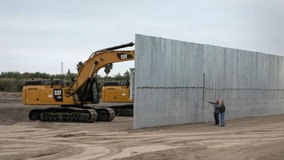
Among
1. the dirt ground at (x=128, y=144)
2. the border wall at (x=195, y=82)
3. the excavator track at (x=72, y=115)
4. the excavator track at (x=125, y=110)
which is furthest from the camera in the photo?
the excavator track at (x=125, y=110)

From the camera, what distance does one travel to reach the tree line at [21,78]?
206 ft

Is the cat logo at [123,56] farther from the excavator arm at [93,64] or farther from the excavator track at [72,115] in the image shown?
the excavator track at [72,115]

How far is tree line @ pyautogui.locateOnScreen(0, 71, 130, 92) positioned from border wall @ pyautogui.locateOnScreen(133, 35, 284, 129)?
82.5 ft

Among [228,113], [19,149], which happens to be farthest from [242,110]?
[19,149]

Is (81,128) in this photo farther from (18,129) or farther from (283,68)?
(283,68)

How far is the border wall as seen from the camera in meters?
24.2

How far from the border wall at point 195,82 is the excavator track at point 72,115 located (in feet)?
11.3

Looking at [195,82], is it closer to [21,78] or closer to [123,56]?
[123,56]

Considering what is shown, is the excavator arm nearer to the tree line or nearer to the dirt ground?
the dirt ground

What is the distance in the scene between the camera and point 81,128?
74.0 ft

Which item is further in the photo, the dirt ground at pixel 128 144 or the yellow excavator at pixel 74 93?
the yellow excavator at pixel 74 93

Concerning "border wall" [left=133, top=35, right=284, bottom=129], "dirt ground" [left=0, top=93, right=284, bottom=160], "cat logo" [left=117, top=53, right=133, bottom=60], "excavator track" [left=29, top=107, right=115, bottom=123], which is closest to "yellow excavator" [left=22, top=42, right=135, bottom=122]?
"excavator track" [left=29, top=107, right=115, bottom=123]

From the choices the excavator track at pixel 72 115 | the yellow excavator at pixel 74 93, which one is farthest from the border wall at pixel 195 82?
the excavator track at pixel 72 115

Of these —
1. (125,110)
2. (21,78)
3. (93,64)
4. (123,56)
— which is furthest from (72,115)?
(21,78)
